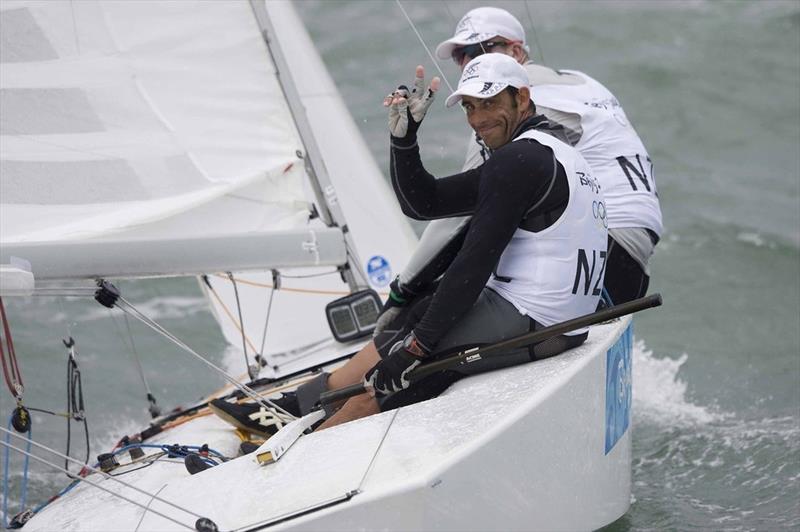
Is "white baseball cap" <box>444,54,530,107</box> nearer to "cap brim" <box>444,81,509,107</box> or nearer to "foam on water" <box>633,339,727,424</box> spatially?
"cap brim" <box>444,81,509,107</box>

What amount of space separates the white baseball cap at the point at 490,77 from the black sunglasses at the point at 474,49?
783mm

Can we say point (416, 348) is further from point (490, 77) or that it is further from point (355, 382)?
point (490, 77)

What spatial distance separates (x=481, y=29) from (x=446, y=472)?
1.64 metres

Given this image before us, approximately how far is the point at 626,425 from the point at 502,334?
537 mm

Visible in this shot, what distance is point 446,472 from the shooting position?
2223 mm

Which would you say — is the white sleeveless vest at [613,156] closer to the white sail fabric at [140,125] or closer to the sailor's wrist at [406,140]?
the sailor's wrist at [406,140]

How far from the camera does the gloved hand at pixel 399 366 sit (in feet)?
8.82

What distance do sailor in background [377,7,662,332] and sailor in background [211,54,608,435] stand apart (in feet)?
1.37

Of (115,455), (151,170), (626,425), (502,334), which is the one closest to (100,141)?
(151,170)

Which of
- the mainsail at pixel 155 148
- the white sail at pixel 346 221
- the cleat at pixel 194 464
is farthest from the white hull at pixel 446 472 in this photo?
the white sail at pixel 346 221

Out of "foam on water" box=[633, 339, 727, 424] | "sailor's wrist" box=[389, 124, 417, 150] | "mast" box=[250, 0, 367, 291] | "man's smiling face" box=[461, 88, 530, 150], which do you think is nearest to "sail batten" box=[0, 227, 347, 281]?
"mast" box=[250, 0, 367, 291]

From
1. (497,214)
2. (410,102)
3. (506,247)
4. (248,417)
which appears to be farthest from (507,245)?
(248,417)

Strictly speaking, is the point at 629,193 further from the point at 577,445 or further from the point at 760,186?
the point at 760,186

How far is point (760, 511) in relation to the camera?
11.1ft
